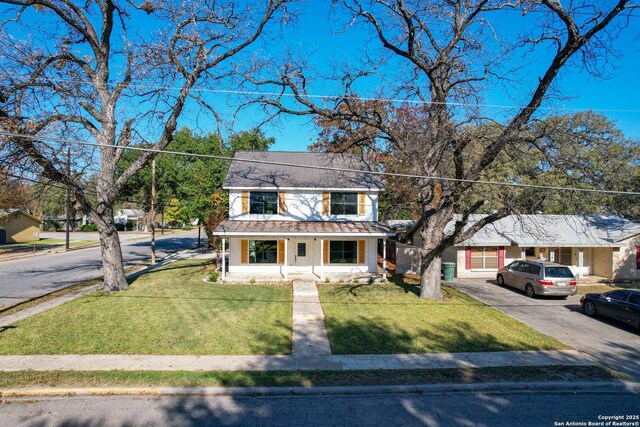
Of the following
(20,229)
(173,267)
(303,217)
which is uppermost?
(303,217)

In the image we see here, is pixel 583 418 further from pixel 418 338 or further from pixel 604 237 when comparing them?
pixel 604 237

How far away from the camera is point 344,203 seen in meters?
20.9

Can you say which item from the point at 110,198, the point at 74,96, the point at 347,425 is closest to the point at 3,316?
the point at 110,198

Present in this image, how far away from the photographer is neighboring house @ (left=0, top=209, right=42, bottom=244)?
135ft

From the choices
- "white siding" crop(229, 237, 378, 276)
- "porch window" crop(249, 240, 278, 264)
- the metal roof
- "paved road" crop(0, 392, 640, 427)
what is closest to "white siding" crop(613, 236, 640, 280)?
the metal roof

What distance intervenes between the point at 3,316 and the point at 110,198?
5.43 metres

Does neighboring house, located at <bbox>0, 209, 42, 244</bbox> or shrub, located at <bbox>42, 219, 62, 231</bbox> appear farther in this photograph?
shrub, located at <bbox>42, 219, 62, 231</bbox>

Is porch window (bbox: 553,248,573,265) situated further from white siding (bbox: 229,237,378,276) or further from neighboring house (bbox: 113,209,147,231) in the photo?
neighboring house (bbox: 113,209,147,231)

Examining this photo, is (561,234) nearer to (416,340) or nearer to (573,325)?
(573,325)

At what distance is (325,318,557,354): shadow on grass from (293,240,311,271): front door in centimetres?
897

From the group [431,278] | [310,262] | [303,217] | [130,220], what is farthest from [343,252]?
[130,220]

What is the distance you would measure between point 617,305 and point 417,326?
7110 mm

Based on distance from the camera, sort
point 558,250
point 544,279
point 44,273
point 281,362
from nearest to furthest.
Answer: point 281,362 < point 544,279 < point 44,273 < point 558,250

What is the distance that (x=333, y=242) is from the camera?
2044 centimetres
